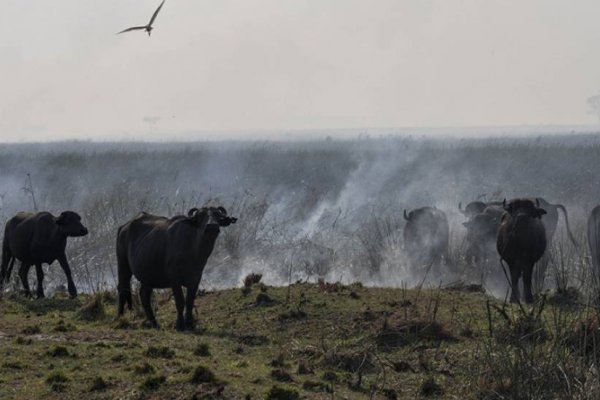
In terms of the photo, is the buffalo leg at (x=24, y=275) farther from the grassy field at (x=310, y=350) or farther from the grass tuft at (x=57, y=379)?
the grass tuft at (x=57, y=379)

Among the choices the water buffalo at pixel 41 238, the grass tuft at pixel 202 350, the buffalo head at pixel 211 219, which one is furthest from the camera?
the water buffalo at pixel 41 238

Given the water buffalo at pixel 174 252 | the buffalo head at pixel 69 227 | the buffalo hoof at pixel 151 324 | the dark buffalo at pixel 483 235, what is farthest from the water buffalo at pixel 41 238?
the dark buffalo at pixel 483 235

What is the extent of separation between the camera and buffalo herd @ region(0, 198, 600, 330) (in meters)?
14.9

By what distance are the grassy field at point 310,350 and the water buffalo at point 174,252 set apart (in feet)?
1.30

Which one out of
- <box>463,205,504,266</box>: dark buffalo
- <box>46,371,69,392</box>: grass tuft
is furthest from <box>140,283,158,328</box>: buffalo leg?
<box>463,205,504,266</box>: dark buffalo

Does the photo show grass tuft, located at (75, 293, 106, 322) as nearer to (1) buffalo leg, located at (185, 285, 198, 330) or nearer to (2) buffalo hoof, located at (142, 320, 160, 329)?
(2) buffalo hoof, located at (142, 320, 160, 329)

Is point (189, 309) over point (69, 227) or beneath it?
beneath

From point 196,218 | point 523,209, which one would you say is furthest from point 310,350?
point 523,209

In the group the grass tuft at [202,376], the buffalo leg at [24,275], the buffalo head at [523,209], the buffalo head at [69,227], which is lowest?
the buffalo leg at [24,275]

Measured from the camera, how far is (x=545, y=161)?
51.9 meters

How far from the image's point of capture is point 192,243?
15.0 m

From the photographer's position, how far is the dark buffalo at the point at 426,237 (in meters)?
23.3

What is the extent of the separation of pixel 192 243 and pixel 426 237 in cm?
974

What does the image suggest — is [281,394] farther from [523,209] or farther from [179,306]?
[523,209]
